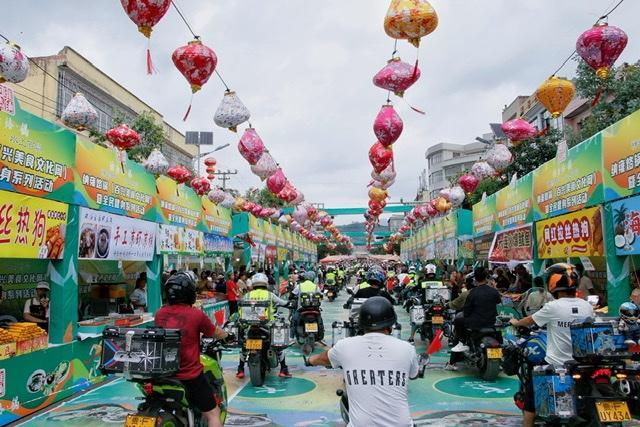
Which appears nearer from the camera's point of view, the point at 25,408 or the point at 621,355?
the point at 621,355

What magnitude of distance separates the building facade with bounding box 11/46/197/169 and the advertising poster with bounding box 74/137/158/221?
9.91m

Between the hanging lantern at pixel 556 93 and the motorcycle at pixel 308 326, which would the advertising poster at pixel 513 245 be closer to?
the hanging lantern at pixel 556 93

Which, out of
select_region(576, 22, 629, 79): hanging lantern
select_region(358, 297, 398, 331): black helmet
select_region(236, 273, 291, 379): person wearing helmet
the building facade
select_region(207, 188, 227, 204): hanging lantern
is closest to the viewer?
select_region(358, 297, 398, 331): black helmet

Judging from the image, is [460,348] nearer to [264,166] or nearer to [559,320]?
[559,320]

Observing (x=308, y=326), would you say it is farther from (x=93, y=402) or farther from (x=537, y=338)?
(x=537, y=338)

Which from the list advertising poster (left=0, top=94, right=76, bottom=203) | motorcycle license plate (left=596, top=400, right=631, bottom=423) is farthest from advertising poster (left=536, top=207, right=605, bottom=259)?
advertising poster (left=0, top=94, right=76, bottom=203)

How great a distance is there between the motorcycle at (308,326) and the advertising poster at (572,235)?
197 inches

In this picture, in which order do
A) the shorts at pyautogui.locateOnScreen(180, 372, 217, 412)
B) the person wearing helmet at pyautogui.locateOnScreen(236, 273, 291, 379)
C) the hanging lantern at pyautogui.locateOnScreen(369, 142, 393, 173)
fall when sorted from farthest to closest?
the hanging lantern at pyautogui.locateOnScreen(369, 142, 393, 173)
the person wearing helmet at pyautogui.locateOnScreen(236, 273, 291, 379)
the shorts at pyautogui.locateOnScreen(180, 372, 217, 412)

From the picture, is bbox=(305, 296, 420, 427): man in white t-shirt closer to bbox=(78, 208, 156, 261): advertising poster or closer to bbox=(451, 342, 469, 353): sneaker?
bbox=(451, 342, 469, 353): sneaker

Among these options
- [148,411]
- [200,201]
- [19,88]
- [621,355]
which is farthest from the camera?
[19,88]

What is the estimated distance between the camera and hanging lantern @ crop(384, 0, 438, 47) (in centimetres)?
627

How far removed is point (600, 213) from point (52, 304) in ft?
29.2

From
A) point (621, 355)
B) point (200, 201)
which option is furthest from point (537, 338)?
point (200, 201)

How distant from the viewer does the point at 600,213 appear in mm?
8922
